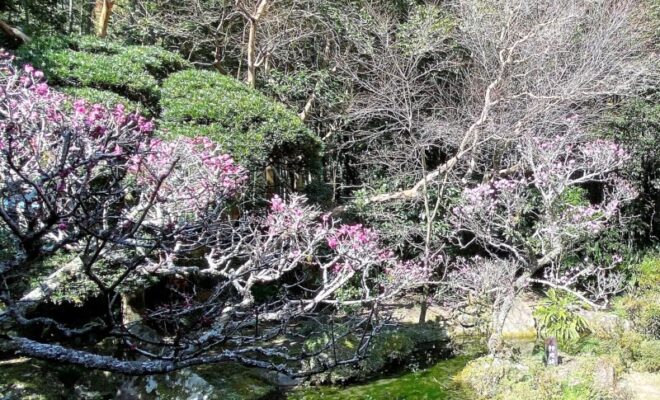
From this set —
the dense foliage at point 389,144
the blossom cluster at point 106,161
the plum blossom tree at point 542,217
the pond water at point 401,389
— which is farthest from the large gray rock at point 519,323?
the blossom cluster at point 106,161

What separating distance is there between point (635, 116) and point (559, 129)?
6.25 ft

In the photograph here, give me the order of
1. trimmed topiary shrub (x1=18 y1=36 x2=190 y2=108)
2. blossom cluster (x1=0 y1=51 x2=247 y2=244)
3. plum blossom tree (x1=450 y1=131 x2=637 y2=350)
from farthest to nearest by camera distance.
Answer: plum blossom tree (x1=450 y1=131 x2=637 y2=350), trimmed topiary shrub (x1=18 y1=36 x2=190 y2=108), blossom cluster (x1=0 y1=51 x2=247 y2=244)

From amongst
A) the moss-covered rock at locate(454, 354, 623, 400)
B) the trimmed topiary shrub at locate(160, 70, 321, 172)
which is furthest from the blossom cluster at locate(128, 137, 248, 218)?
the moss-covered rock at locate(454, 354, 623, 400)

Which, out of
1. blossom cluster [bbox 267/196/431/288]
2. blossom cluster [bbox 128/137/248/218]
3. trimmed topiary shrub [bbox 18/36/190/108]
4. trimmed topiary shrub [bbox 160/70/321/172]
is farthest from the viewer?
trimmed topiary shrub [bbox 160/70/321/172]

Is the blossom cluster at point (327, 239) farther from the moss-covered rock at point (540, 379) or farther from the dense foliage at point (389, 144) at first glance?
the moss-covered rock at point (540, 379)

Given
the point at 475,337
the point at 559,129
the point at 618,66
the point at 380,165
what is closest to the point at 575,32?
the point at 618,66

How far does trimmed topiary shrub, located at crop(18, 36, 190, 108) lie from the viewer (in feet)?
18.6

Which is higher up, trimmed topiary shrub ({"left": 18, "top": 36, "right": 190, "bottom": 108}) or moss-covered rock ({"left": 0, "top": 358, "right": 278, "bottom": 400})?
trimmed topiary shrub ({"left": 18, "top": 36, "right": 190, "bottom": 108})

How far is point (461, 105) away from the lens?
9.88 meters

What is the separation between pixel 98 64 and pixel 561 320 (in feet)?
24.1

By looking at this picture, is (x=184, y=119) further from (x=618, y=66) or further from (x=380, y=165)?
(x=618, y=66)

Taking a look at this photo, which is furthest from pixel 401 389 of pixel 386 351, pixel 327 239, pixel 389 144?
pixel 389 144

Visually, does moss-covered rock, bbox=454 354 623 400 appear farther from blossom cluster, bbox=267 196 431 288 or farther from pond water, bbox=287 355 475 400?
blossom cluster, bbox=267 196 431 288

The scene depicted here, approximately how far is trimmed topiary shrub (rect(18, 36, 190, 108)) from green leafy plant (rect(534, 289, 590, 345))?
651cm
